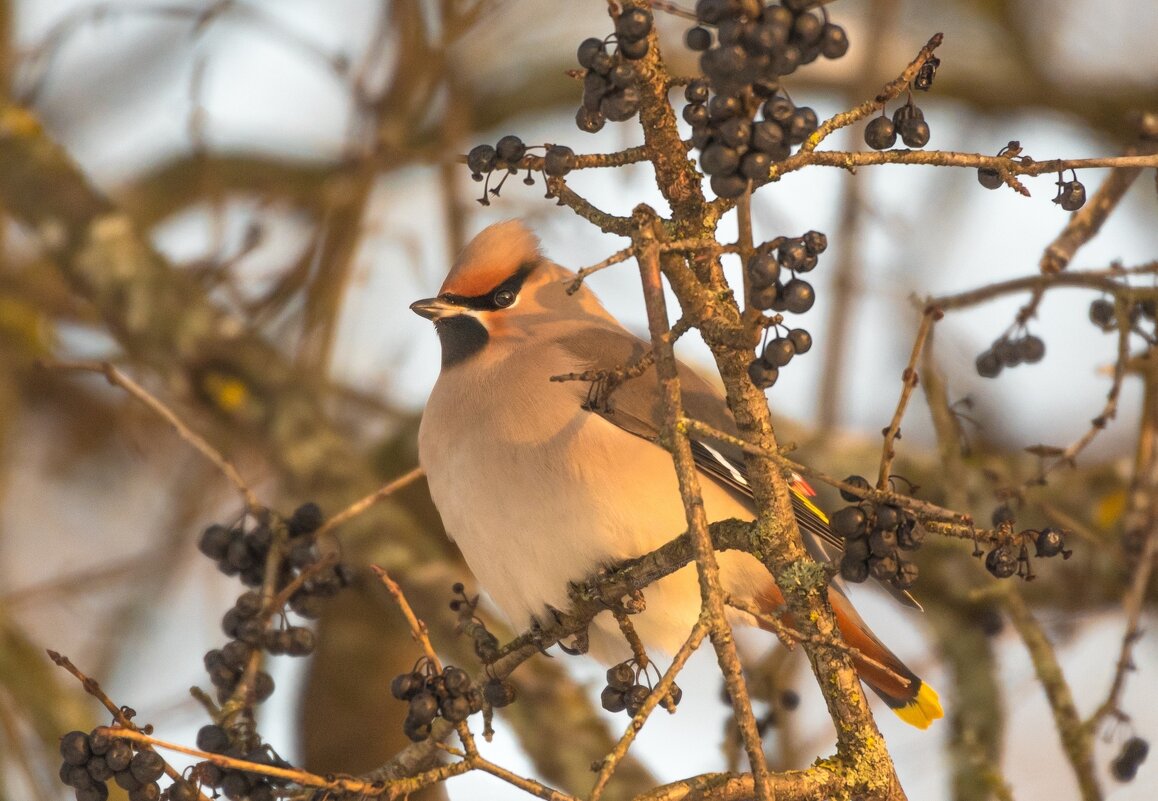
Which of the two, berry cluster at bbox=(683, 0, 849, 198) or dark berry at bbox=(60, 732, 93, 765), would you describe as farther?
dark berry at bbox=(60, 732, 93, 765)

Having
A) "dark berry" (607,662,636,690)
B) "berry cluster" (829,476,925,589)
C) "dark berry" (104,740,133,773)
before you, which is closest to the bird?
"dark berry" (607,662,636,690)

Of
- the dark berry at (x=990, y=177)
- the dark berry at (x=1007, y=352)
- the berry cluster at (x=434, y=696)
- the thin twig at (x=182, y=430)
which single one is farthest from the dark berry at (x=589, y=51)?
the dark berry at (x=1007, y=352)

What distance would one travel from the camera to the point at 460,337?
13.7 ft

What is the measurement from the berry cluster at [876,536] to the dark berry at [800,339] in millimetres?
247

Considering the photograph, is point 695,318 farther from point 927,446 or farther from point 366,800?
point 927,446

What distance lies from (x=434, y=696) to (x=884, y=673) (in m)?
1.47

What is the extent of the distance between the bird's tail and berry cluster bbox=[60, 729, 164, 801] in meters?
1.70

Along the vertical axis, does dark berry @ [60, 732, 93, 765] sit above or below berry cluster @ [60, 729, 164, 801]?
above

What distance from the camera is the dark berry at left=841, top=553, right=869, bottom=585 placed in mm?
2529

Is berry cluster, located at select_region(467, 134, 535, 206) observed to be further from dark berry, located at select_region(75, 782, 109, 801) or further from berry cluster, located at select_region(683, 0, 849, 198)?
dark berry, located at select_region(75, 782, 109, 801)

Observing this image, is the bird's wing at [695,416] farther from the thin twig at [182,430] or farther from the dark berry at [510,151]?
the dark berry at [510,151]

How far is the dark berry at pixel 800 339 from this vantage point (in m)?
2.42

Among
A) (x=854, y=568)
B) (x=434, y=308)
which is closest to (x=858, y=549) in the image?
(x=854, y=568)

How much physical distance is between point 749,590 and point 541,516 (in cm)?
60
